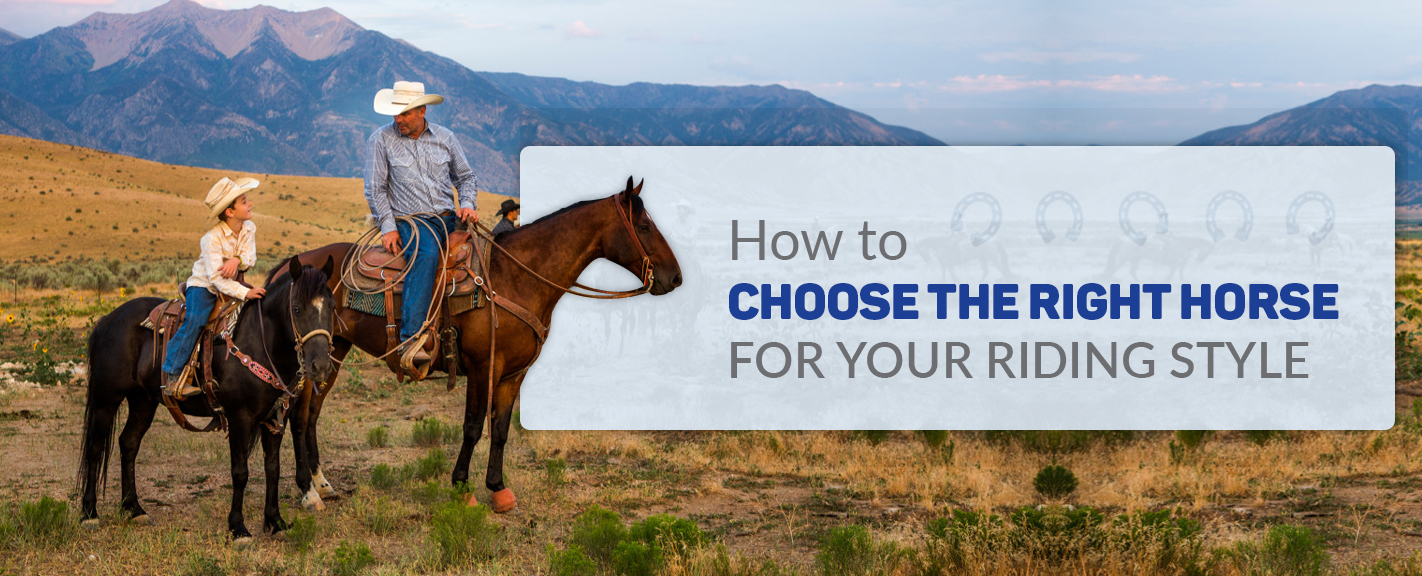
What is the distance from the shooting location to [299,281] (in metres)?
6.44

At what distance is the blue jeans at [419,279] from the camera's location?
25.6 feet

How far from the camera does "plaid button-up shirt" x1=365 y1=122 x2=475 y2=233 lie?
8.13m


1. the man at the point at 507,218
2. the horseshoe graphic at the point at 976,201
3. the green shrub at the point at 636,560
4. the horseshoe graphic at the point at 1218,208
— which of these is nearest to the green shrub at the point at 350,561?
the green shrub at the point at 636,560

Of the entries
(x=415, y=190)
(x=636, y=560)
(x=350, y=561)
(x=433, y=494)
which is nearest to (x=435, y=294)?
(x=415, y=190)

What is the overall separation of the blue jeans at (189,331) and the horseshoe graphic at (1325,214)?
435 inches

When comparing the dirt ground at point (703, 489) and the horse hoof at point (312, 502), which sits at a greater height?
the horse hoof at point (312, 502)

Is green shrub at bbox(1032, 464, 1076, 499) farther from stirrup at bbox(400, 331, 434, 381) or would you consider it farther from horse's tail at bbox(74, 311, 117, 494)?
horse's tail at bbox(74, 311, 117, 494)

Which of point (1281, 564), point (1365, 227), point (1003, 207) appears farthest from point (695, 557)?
point (1365, 227)

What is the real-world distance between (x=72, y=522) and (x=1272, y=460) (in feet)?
33.7

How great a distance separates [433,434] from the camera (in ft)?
36.4

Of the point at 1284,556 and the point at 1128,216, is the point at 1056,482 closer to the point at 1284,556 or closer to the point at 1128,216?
the point at 1284,556

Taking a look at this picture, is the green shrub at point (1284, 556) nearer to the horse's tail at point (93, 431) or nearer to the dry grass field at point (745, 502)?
the dry grass field at point (745, 502)

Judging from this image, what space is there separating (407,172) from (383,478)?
8.78 ft

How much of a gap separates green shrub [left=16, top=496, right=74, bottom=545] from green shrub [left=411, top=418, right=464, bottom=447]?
413 centimetres
